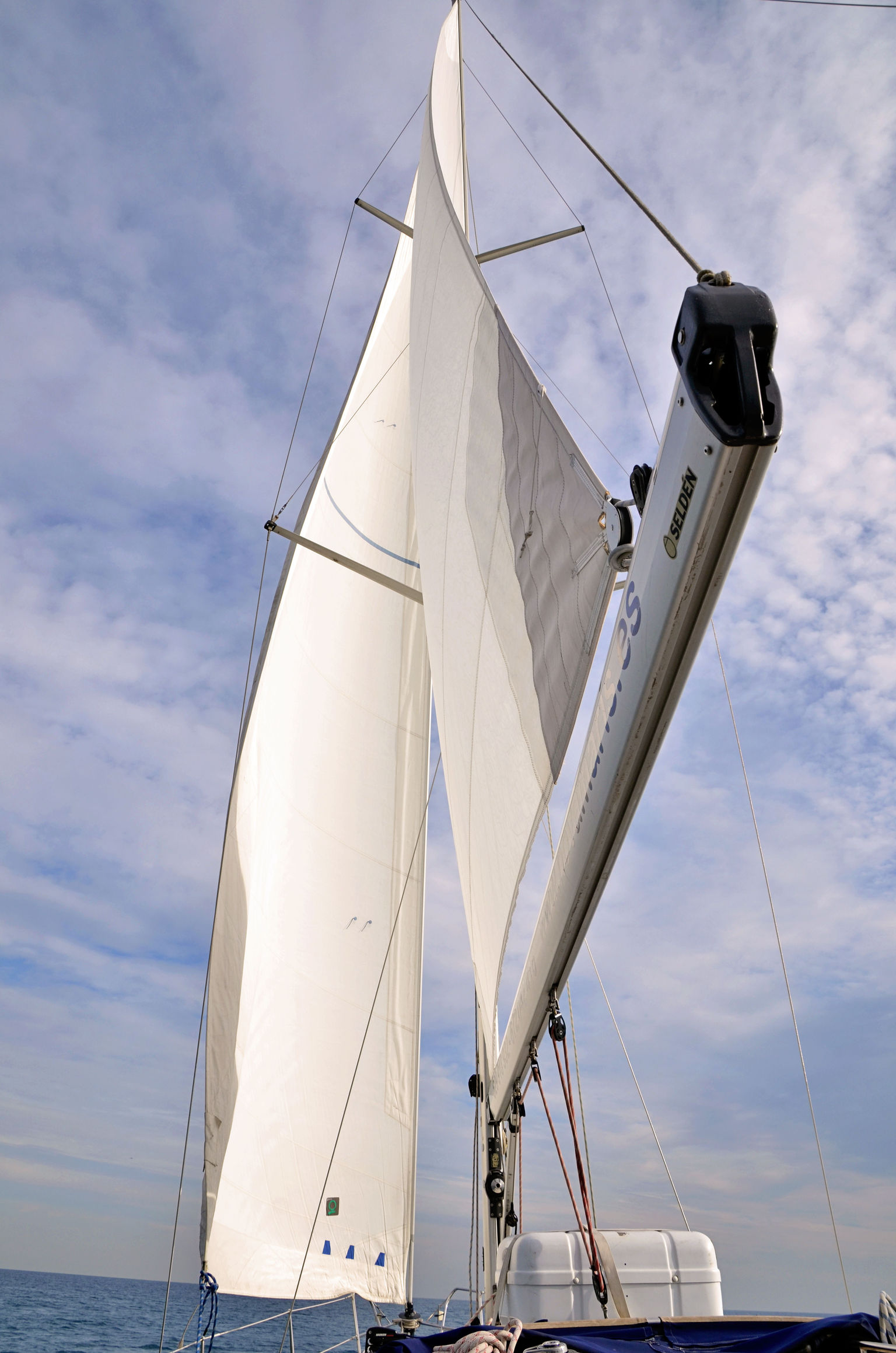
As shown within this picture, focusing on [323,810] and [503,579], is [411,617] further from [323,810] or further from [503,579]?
[503,579]

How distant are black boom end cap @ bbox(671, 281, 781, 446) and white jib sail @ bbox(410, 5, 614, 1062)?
0.73 m

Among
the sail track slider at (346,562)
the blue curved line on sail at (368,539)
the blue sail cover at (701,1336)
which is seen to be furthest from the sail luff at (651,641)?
the blue curved line on sail at (368,539)

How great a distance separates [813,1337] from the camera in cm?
171

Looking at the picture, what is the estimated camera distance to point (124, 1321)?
4400 cm

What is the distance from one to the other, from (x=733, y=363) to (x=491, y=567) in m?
1.50

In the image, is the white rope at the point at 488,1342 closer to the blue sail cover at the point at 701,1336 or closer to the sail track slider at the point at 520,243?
the blue sail cover at the point at 701,1336

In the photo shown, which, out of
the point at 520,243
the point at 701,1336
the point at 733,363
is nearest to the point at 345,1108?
the point at 701,1336

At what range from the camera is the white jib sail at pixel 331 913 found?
189 inches

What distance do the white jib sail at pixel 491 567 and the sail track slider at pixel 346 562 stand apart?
225cm

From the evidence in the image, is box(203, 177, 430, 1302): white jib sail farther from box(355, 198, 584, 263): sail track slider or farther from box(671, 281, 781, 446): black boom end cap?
box(671, 281, 781, 446): black boom end cap

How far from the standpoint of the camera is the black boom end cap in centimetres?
123

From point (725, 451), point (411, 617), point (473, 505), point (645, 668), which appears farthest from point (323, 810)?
point (725, 451)

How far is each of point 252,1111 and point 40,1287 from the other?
9613cm

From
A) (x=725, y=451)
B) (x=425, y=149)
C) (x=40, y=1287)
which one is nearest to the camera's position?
(x=725, y=451)
